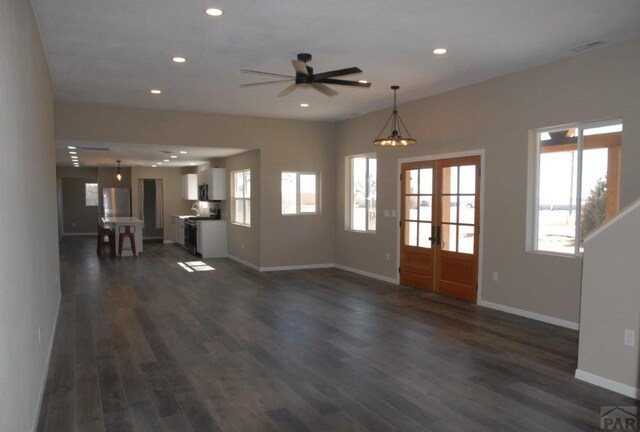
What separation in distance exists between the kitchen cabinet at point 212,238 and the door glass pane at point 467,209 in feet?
20.3

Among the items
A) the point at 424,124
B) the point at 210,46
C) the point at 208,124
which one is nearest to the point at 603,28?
the point at 424,124

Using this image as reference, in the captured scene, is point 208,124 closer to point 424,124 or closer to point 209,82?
point 209,82

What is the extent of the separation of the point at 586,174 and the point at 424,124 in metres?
2.64

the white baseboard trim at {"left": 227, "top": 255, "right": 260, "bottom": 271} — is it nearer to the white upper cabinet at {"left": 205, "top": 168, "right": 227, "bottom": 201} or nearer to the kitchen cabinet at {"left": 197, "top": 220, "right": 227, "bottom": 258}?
the kitchen cabinet at {"left": 197, "top": 220, "right": 227, "bottom": 258}

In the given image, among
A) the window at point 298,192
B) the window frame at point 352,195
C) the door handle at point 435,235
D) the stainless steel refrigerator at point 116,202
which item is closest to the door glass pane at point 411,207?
the door handle at point 435,235

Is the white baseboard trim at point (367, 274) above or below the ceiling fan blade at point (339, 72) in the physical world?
below

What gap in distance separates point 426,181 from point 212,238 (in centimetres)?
569

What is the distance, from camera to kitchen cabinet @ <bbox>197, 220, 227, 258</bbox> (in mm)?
10820

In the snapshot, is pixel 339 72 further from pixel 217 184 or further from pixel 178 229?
pixel 178 229

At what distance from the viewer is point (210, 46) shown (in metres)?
4.75

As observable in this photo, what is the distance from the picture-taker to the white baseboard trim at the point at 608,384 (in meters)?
3.41

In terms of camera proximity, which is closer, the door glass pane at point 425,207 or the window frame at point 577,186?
the window frame at point 577,186

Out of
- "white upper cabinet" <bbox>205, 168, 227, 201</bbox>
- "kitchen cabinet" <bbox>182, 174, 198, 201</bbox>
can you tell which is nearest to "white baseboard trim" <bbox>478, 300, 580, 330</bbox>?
"white upper cabinet" <bbox>205, 168, 227, 201</bbox>

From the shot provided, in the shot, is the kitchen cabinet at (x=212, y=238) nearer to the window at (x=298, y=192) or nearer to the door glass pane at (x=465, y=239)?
the window at (x=298, y=192)
